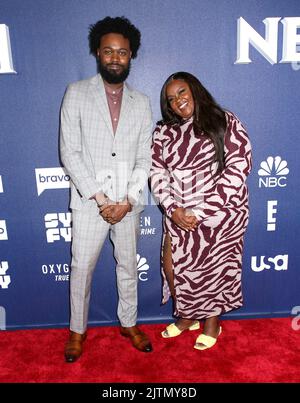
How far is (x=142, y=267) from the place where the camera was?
2648mm

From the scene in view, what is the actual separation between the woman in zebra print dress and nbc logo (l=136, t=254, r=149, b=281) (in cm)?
25

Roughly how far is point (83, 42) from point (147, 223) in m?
1.13

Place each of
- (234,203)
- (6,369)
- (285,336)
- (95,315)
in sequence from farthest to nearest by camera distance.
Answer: (95,315) → (285,336) → (6,369) → (234,203)

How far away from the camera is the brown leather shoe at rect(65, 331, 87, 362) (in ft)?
7.64

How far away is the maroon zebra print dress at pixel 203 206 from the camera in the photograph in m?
2.10

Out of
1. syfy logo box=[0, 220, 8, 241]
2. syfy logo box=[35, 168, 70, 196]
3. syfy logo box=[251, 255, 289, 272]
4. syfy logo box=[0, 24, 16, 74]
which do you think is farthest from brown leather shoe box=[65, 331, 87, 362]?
syfy logo box=[0, 24, 16, 74]

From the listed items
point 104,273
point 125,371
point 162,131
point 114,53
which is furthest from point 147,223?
point 114,53

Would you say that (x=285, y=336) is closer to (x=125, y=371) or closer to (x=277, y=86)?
(x=125, y=371)

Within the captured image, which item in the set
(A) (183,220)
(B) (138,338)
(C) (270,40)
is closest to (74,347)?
(B) (138,338)

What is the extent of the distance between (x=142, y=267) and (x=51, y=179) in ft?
2.69

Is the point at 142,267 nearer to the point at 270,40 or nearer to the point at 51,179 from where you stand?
the point at 51,179

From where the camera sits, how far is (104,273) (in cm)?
264

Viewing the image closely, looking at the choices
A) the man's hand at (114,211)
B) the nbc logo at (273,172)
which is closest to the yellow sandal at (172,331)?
the man's hand at (114,211)

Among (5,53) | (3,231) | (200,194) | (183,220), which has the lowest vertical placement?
(3,231)
